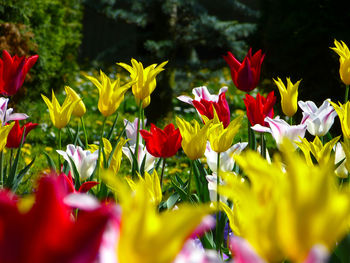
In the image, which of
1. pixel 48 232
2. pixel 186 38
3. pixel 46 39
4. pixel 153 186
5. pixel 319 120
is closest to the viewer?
pixel 48 232

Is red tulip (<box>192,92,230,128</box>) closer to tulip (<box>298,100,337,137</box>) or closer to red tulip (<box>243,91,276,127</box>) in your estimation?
red tulip (<box>243,91,276,127</box>)

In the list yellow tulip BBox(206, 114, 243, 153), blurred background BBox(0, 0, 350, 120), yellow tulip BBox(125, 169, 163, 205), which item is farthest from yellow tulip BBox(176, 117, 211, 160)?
blurred background BBox(0, 0, 350, 120)

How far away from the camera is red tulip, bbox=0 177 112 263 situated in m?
0.43

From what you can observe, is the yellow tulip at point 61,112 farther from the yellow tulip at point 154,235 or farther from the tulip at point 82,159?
the yellow tulip at point 154,235

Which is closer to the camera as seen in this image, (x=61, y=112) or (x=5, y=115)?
(x=61, y=112)

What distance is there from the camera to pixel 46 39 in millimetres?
6074

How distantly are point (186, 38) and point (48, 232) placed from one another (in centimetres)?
634

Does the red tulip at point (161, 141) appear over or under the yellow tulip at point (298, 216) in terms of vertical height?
under

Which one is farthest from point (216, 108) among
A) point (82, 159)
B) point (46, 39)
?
point (46, 39)

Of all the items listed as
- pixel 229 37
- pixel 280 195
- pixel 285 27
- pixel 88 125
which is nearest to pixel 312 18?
pixel 285 27

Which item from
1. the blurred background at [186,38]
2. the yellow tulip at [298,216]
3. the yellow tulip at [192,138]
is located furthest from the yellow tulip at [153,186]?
the blurred background at [186,38]

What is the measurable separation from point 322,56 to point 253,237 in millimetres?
4466

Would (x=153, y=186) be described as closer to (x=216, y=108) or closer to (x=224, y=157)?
(x=224, y=157)

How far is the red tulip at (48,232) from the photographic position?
0.43 metres
